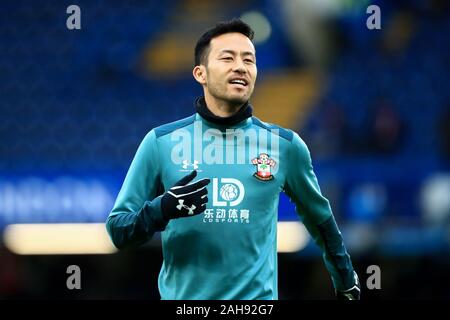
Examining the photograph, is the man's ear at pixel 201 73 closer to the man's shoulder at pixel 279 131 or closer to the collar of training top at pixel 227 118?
the collar of training top at pixel 227 118

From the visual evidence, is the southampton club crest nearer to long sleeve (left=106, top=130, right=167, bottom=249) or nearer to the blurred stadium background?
long sleeve (left=106, top=130, right=167, bottom=249)

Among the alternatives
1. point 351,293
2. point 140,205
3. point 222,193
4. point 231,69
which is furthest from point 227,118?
point 351,293

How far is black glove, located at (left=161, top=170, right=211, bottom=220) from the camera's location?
8.70 ft

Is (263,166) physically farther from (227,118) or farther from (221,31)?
(221,31)

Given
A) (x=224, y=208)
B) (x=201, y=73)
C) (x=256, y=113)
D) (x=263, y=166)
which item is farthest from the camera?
(x=256, y=113)

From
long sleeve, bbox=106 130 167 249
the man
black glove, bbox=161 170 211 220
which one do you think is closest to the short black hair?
the man

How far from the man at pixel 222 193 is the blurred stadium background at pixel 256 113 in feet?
10.3

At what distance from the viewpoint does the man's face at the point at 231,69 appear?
9.61 ft

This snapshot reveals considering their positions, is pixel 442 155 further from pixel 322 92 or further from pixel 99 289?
pixel 99 289

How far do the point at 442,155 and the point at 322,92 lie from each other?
3.99 feet

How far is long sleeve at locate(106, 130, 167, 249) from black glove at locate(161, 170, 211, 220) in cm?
3

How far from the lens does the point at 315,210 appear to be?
308cm

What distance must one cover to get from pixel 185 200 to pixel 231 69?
554 mm
